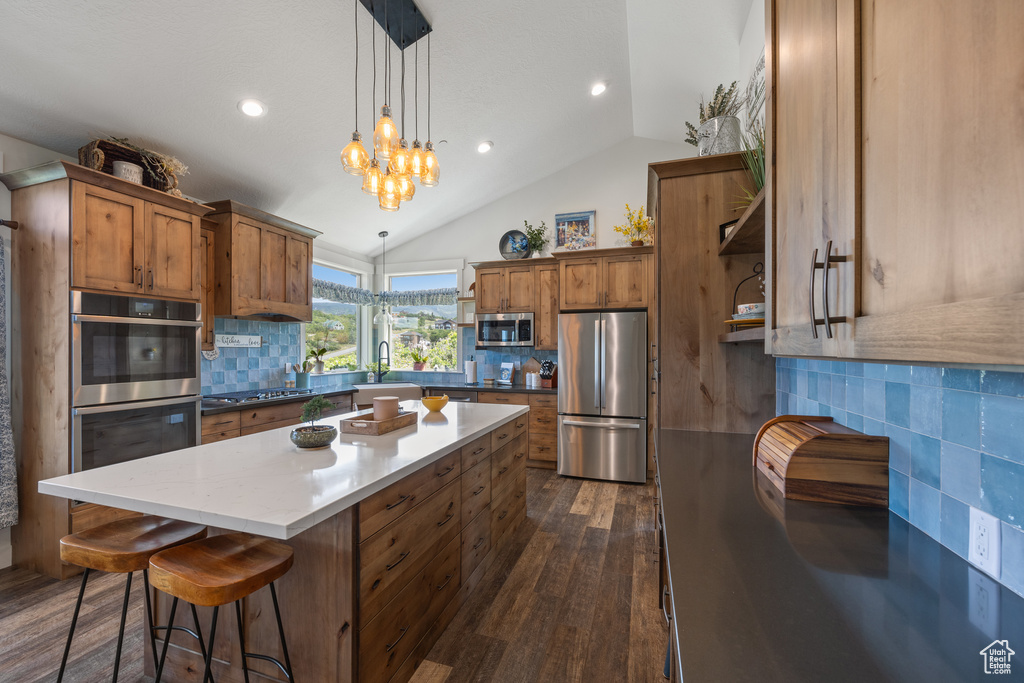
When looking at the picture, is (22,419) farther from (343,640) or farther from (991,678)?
(991,678)

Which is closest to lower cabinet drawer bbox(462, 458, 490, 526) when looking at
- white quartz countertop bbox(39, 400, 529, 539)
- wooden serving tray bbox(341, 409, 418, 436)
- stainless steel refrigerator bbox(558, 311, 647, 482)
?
white quartz countertop bbox(39, 400, 529, 539)

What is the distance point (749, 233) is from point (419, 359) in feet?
14.5

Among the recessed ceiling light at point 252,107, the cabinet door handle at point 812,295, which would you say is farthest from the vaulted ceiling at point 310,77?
the cabinet door handle at point 812,295

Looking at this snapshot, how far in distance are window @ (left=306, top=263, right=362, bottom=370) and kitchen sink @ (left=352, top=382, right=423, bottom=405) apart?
64 cm

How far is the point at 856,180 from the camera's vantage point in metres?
0.63

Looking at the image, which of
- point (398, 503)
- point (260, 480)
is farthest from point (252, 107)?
point (398, 503)

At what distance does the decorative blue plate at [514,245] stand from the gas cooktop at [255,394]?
A: 8.42ft

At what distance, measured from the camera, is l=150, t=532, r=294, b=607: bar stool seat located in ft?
3.76

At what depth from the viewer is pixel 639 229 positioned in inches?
170

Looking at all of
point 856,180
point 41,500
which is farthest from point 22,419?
point 856,180

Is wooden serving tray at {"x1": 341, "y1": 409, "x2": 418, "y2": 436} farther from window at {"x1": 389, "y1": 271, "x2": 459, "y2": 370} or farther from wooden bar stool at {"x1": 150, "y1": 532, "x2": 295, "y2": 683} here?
window at {"x1": 389, "y1": 271, "x2": 459, "y2": 370}

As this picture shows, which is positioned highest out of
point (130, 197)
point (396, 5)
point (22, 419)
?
point (396, 5)

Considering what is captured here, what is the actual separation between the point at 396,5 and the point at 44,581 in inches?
149

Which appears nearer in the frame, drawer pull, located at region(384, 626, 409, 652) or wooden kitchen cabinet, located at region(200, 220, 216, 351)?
drawer pull, located at region(384, 626, 409, 652)
